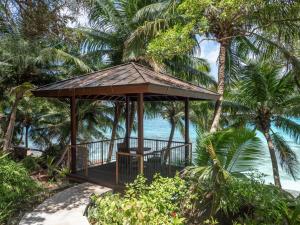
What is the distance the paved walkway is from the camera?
6.38 m

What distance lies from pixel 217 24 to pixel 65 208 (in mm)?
8131

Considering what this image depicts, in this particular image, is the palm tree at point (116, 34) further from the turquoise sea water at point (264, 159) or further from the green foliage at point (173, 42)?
the green foliage at point (173, 42)

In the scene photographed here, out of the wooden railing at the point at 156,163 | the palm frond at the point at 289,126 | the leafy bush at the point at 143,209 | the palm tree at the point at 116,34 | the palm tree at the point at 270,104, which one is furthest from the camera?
the palm tree at the point at 116,34

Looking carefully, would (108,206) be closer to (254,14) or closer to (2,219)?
(2,219)

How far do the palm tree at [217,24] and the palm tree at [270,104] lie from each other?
140cm

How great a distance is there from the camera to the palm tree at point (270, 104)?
512 inches

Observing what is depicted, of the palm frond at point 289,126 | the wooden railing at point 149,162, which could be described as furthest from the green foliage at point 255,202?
the palm frond at point 289,126

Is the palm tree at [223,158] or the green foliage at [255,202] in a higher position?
the palm tree at [223,158]

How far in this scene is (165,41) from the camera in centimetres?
983

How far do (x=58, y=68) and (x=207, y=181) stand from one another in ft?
30.7

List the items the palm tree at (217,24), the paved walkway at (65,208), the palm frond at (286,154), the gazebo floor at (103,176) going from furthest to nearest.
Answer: the palm frond at (286,154)
the palm tree at (217,24)
the gazebo floor at (103,176)
the paved walkway at (65,208)

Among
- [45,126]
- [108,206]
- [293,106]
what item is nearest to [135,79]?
[108,206]

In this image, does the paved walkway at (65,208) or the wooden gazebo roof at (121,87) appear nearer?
the paved walkway at (65,208)

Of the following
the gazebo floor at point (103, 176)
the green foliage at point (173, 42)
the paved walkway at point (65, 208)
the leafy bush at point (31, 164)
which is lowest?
the paved walkway at point (65, 208)
